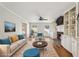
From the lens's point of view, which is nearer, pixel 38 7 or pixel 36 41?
pixel 38 7

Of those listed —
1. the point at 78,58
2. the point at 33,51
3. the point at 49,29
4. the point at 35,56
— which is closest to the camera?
the point at 35,56

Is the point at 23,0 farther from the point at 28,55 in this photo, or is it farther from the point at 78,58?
the point at 78,58

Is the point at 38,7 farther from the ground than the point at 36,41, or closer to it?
farther from the ground

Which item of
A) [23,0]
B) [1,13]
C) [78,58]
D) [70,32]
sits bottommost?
[78,58]

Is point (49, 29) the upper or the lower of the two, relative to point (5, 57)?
upper

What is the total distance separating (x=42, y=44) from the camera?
6562 millimetres

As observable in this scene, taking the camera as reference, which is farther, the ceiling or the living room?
the ceiling

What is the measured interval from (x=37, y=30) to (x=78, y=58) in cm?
1295

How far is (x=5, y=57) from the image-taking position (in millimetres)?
4203

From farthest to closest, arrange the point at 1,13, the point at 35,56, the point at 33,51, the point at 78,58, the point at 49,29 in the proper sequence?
the point at 49,29 < the point at 1,13 < the point at 78,58 < the point at 33,51 < the point at 35,56

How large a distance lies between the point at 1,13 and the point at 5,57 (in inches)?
97.3

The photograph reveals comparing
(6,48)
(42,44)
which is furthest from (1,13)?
(42,44)

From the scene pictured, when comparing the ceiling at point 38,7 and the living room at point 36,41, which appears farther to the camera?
the ceiling at point 38,7

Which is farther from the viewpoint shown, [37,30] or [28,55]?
[37,30]
